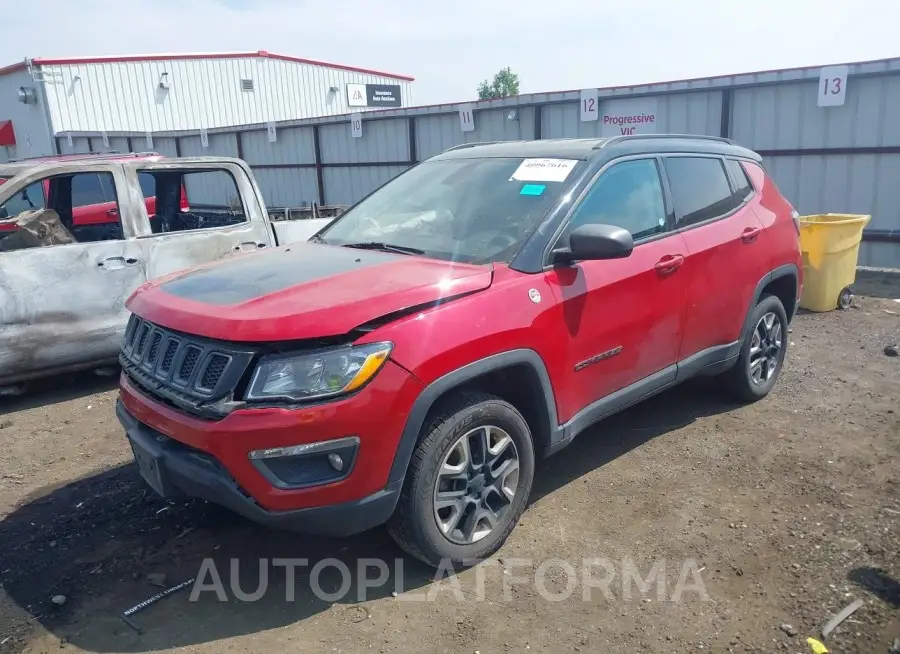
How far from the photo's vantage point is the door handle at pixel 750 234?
14.9 feet

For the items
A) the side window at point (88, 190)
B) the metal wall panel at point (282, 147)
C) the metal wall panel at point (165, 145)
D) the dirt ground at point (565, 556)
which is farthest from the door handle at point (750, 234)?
the metal wall panel at point (165, 145)

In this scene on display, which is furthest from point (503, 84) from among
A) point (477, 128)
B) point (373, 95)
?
point (477, 128)

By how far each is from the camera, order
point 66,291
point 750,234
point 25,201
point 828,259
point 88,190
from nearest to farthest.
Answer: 1. point 750,234
2. point 66,291
3. point 25,201
4. point 88,190
5. point 828,259

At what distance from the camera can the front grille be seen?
9.02ft

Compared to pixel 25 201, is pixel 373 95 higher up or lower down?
higher up

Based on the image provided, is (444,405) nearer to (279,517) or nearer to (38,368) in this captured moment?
(279,517)

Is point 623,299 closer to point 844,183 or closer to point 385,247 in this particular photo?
point 385,247

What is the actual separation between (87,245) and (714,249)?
14.6ft

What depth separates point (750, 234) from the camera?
4.59 meters

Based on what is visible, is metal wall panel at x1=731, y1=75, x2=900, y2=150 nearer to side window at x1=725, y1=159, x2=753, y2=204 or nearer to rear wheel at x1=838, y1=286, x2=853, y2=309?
rear wheel at x1=838, y1=286, x2=853, y2=309

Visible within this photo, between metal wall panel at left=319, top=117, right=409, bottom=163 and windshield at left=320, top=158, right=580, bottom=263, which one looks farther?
metal wall panel at left=319, top=117, right=409, bottom=163

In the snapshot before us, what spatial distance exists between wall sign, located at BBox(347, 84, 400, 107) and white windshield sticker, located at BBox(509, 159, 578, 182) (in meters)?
31.7

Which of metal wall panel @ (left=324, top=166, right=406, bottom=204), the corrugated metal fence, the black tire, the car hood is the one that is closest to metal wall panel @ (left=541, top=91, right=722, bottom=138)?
the corrugated metal fence

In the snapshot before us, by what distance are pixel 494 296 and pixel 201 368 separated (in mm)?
1222
